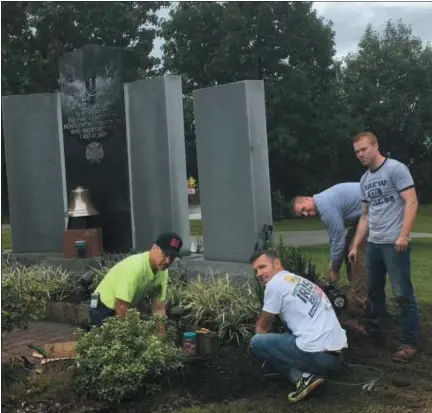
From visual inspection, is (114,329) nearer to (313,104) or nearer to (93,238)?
(93,238)

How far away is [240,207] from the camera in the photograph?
7168 millimetres

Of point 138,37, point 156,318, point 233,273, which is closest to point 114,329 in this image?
point 156,318

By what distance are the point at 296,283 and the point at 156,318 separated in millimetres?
1037

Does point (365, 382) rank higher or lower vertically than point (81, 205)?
lower

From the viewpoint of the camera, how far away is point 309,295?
4.24 metres

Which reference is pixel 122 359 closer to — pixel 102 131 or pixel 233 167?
pixel 233 167

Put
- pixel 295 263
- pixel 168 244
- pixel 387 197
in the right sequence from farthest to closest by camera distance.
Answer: pixel 295 263 → pixel 387 197 → pixel 168 244

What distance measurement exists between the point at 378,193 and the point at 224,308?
1627 mm

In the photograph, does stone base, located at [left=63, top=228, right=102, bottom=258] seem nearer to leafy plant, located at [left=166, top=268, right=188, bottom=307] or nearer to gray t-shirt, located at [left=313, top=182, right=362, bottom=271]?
leafy plant, located at [left=166, top=268, right=188, bottom=307]

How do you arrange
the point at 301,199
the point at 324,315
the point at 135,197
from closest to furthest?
the point at 324,315 < the point at 301,199 < the point at 135,197

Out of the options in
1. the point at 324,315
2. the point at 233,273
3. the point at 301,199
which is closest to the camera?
the point at 324,315

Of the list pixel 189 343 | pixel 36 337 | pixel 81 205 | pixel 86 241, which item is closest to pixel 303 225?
pixel 81 205

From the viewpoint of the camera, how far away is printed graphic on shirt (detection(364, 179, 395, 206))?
16.3 feet

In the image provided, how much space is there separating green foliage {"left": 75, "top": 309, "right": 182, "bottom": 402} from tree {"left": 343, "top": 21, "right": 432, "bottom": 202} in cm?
2809
